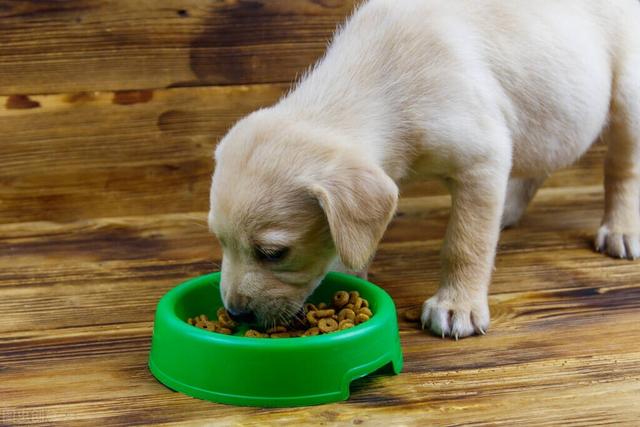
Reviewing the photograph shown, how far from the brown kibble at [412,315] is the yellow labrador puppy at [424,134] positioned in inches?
3.8

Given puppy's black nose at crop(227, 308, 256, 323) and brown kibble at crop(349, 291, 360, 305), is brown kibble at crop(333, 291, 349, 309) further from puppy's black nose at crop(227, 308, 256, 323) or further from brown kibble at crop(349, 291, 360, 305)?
puppy's black nose at crop(227, 308, 256, 323)

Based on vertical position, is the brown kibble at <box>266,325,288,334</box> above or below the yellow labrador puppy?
below

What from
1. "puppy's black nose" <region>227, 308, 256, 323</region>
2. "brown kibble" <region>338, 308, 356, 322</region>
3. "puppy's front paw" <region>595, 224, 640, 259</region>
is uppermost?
"puppy's black nose" <region>227, 308, 256, 323</region>

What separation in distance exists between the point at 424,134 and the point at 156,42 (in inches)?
74.3

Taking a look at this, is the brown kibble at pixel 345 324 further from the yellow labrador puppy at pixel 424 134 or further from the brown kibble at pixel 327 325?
the yellow labrador puppy at pixel 424 134

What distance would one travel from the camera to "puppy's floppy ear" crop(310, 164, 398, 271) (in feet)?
8.70

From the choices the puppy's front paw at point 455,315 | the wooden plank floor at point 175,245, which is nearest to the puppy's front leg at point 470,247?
the puppy's front paw at point 455,315

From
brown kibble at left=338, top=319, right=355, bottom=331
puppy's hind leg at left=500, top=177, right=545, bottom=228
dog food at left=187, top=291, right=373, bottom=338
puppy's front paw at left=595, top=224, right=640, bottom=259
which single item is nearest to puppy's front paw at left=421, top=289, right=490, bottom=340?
dog food at left=187, top=291, right=373, bottom=338

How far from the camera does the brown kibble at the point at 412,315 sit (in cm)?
330

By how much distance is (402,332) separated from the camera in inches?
126

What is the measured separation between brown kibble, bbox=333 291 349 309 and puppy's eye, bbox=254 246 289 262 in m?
0.36

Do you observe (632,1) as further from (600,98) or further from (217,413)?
(217,413)

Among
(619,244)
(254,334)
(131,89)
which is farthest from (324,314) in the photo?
(131,89)

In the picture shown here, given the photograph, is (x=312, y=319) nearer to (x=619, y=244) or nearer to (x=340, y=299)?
(x=340, y=299)
